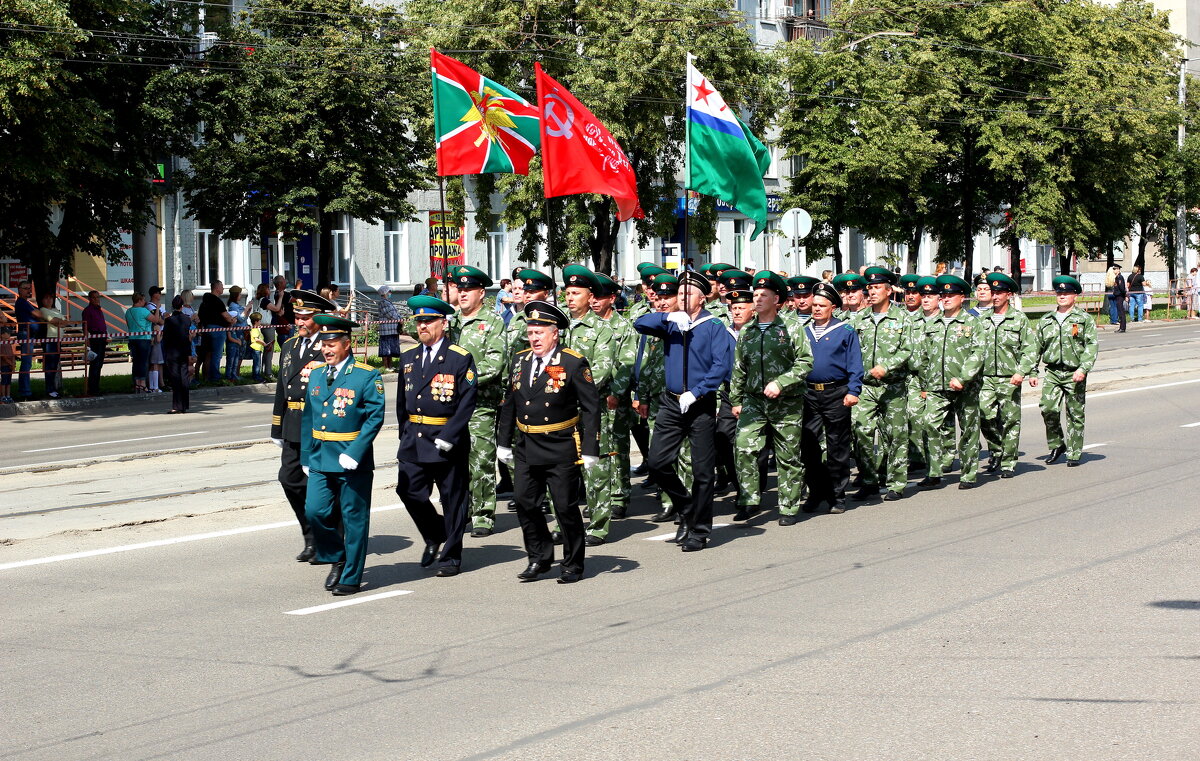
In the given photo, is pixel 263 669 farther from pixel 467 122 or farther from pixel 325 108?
pixel 325 108

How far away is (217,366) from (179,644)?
61.9 ft

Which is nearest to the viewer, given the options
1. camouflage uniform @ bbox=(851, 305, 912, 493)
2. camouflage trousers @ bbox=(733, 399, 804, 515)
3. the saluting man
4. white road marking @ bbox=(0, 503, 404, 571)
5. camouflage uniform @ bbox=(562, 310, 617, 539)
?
the saluting man

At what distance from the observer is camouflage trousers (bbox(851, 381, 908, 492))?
38.8 ft

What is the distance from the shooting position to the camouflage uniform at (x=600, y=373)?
32.3 ft

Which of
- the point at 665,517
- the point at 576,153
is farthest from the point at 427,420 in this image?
the point at 576,153

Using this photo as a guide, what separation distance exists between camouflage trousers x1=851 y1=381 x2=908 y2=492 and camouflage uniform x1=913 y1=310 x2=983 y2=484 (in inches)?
14.3

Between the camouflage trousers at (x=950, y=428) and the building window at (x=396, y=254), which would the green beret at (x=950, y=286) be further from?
the building window at (x=396, y=254)

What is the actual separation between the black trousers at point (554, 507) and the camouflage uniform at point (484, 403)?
1.27 metres

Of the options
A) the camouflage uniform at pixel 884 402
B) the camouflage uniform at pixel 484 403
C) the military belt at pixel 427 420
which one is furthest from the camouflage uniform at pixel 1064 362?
the military belt at pixel 427 420

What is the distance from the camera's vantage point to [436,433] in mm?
8930

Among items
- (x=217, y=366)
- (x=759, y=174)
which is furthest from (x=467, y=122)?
(x=217, y=366)

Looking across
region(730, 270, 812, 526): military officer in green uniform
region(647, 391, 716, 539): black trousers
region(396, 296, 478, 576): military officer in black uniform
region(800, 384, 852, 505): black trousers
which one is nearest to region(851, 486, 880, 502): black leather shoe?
region(800, 384, 852, 505): black trousers

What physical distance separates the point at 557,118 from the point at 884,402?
3962mm

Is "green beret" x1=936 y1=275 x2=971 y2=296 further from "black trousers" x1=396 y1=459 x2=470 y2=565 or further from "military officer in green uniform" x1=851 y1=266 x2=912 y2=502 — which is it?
"black trousers" x1=396 y1=459 x2=470 y2=565
